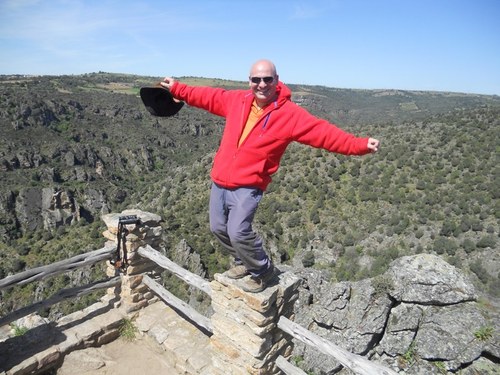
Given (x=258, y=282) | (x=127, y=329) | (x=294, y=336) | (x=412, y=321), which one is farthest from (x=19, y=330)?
(x=412, y=321)

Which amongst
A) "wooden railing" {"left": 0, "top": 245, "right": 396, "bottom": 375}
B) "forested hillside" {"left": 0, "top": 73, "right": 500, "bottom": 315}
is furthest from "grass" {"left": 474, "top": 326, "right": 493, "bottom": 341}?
"forested hillside" {"left": 0, "top": 73, "right": 500, "bottom": 315}

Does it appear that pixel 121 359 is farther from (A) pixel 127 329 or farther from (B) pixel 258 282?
(B) pixel 258 282

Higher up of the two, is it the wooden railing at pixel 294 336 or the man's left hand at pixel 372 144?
the man's left hand at pixel 372 144

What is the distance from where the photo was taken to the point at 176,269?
185 inches

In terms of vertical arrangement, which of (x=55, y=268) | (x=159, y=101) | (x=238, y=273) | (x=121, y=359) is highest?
(x=159, y=101)

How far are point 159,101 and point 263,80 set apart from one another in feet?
4.25

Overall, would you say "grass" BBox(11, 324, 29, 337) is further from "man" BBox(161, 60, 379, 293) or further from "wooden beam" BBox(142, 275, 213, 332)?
"man" BBox(161, 60, 379, 293)

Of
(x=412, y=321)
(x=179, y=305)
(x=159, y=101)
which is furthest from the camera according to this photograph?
(x=412, y=321)

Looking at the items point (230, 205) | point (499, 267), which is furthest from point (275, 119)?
point (499, 267)

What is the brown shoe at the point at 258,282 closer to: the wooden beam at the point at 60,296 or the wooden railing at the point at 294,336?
the wooden railing at the point at 294,336

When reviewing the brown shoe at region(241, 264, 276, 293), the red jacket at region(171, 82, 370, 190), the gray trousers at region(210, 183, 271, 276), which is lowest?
the brown shoe at region(241, 264, 276, 293)

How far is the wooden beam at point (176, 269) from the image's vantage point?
421 centimetres

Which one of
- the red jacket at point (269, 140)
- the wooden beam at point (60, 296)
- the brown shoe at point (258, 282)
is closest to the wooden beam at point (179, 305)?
the wooden beam at point (60, 296)

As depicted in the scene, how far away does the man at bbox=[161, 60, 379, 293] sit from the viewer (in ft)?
Result: 9.68
